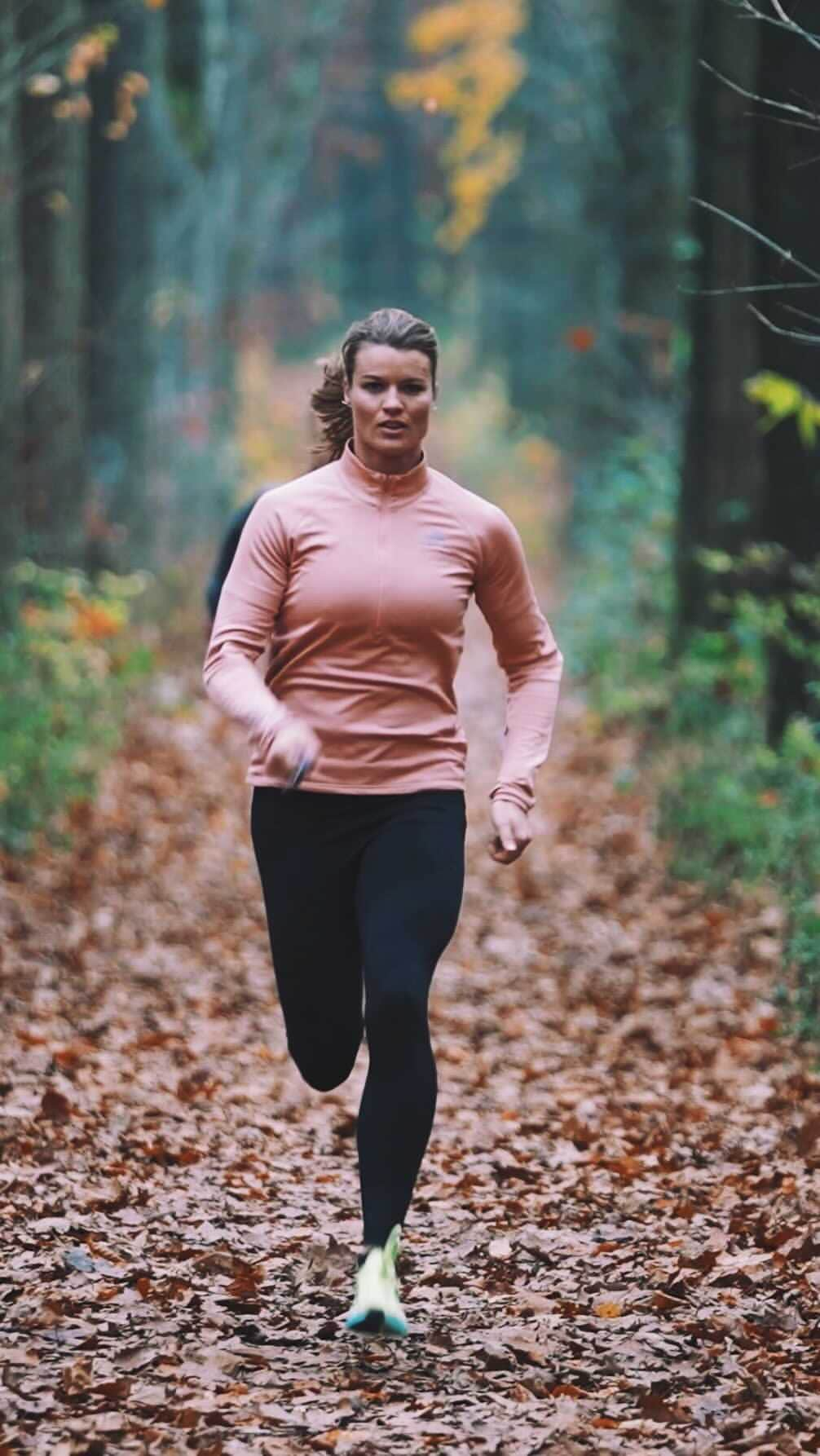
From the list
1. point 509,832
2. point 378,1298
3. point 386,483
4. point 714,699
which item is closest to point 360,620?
point 386,483

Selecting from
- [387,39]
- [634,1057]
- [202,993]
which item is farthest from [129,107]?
[387,39]

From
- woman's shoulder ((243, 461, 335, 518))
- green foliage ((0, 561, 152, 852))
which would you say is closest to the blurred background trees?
green foliage ((0, 561, 152, 852))

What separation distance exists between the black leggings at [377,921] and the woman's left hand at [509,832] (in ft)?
0.29

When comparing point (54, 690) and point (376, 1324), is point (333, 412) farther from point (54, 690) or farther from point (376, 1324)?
point (54, 690)

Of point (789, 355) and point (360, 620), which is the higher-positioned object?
point (789, 355)

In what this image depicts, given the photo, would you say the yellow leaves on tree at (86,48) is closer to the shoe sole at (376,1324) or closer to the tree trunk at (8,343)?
the tree trunk at (8,343)

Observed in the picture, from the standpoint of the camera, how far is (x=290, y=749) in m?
4.58

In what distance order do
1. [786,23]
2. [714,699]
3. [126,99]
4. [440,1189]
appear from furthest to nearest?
[126,99] < [714,699] < [440,1189] < [786,23]

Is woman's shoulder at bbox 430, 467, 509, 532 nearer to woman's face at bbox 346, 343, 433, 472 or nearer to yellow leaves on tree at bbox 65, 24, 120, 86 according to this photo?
woman's face at bbox 346, 343, 433, 472

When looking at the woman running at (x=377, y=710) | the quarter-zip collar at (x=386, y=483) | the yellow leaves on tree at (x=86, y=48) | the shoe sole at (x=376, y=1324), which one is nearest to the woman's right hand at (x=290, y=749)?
the woman running at (x=377, y=710)

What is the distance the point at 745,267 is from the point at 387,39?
1524 inches

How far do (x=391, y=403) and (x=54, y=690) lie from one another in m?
8.54

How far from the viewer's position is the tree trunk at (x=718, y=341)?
42.4 feet

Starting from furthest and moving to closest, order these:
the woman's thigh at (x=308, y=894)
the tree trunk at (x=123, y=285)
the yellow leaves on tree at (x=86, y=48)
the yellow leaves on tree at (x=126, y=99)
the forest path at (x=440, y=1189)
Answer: the tree trunk at (x=123, y=285) < the yellow leaves on tree at (x=126, y=99) < the yellow leaves on tree at (x=86, y=48) < the woman's thigh at (x=308, y=894) < the forest path at (x=440, y=1189)
